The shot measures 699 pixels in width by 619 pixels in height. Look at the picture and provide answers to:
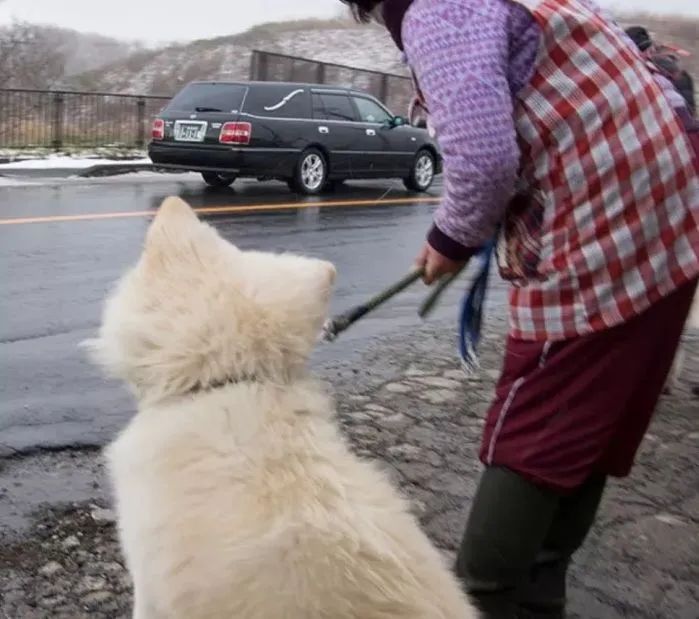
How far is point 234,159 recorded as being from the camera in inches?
652

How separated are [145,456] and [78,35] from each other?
190ft

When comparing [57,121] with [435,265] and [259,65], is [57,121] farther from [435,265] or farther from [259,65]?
[435,265]

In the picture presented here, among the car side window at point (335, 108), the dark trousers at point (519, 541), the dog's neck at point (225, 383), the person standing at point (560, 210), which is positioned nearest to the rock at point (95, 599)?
the dark trousers at point (519, 541)

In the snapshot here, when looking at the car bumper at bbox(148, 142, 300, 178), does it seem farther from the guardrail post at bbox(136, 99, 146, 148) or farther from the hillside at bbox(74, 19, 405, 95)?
the hillside at bbox(74, 19, 405, 95)

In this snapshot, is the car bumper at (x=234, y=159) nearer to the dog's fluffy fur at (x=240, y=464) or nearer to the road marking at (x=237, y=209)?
the road marking at (x=237, y=209)

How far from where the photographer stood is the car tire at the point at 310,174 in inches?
672

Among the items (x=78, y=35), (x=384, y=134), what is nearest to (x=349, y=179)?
(x=384, y=134)

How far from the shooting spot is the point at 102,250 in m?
10.1

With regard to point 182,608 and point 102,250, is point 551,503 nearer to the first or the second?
point 182,608

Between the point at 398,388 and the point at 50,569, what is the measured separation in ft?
8.94

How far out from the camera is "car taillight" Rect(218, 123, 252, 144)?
1655cm

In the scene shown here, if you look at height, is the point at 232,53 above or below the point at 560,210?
below

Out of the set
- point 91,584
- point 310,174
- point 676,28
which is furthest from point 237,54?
point 91,584

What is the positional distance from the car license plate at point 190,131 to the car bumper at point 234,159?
134 millimetres
